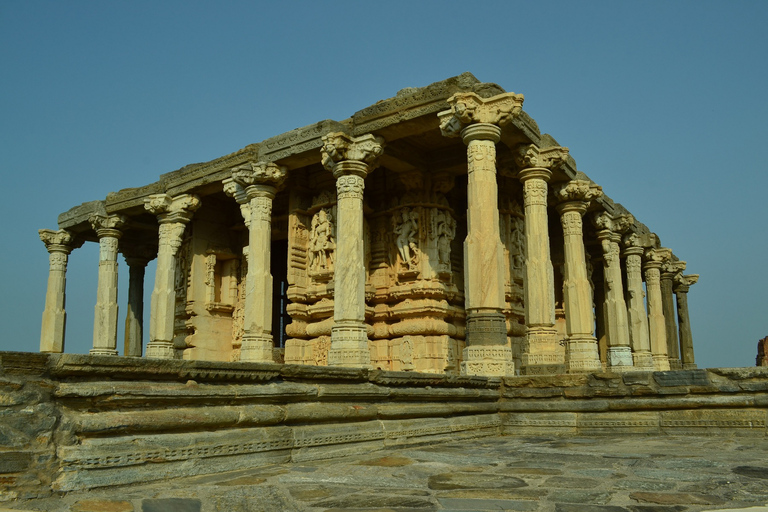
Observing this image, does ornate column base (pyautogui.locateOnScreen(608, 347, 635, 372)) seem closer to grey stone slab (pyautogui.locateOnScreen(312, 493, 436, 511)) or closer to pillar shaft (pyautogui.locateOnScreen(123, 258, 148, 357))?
pillar shaft (pyautogui.locateOnScreen(123, 258, 148, 357))

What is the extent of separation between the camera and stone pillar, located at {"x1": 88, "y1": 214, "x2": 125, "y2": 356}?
17781 mm

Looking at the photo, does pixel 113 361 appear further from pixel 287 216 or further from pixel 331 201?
pixel 287 216

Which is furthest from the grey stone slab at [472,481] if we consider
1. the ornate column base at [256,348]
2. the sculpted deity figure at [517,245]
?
the sculpted deity figure at [517,245]

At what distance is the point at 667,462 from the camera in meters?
5.90

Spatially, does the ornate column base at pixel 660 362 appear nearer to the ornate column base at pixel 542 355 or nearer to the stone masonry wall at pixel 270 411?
the ornate column base at pixel 542 355

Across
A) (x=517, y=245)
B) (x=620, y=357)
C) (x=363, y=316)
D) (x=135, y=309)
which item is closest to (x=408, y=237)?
(x=517, y=245)

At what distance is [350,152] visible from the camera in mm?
12922

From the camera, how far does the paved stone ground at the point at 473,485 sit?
3.92m

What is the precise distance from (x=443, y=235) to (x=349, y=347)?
3.91m

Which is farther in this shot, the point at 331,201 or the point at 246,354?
the point at 331,201

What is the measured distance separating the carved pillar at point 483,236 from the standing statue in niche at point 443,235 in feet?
11.5

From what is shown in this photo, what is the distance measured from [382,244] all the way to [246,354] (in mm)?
3885

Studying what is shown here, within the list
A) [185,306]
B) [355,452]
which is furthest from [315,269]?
[355,452]

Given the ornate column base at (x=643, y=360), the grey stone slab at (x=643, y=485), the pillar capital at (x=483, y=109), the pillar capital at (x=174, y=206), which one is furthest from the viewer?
the ornate column base at (x=643, y=360)
